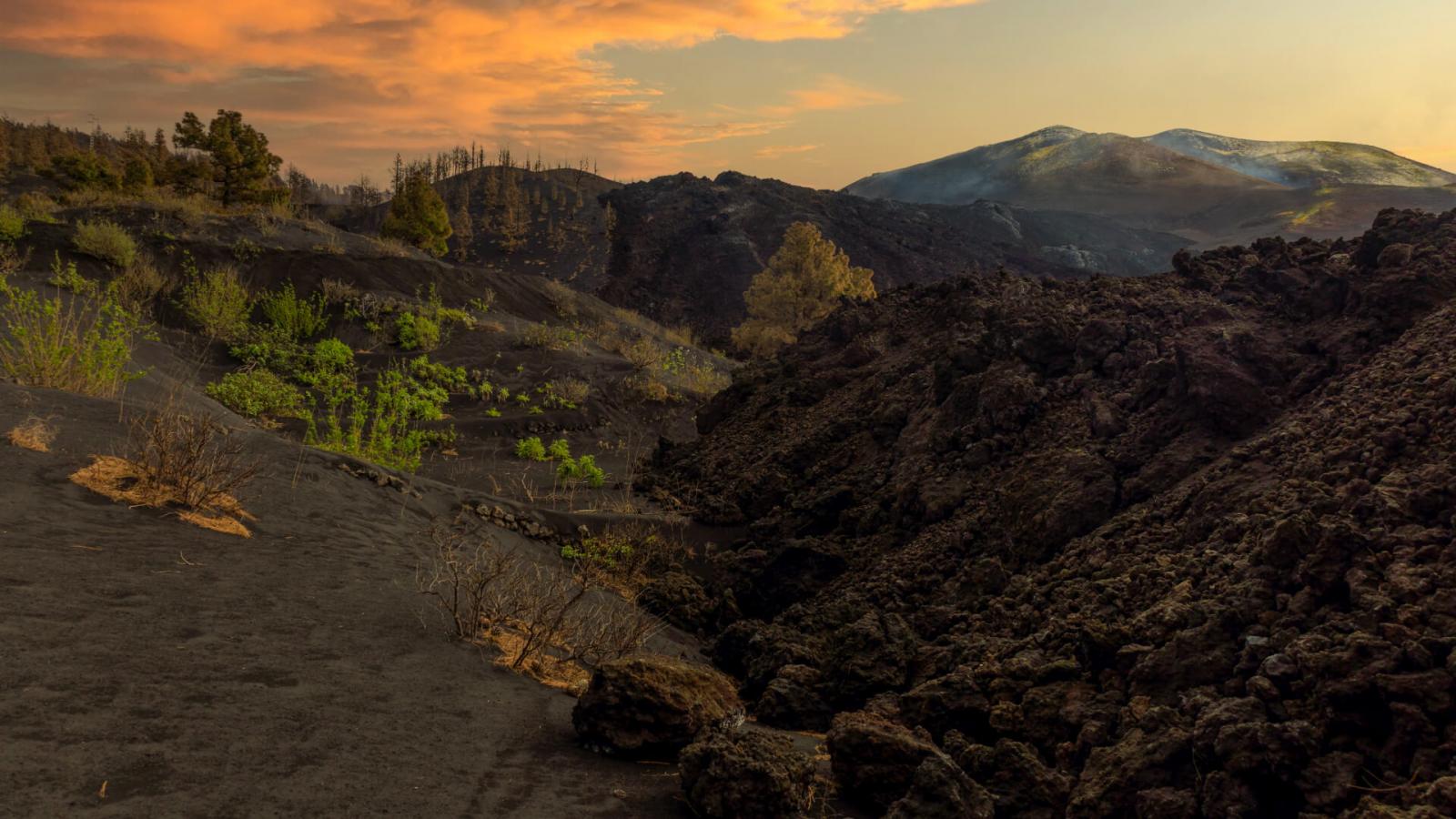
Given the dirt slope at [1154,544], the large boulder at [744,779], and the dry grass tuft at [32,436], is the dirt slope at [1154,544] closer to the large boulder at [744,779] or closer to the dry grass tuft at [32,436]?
the large boulder at [744,779]

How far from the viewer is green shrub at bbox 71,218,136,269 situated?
19.2 m

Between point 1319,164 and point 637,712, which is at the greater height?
point 1319,164

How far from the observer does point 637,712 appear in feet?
12.6

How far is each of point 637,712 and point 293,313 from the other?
1888 cm

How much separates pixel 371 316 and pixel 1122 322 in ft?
57.2

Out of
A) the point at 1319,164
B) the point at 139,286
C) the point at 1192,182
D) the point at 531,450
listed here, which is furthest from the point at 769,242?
the point at 1319,164

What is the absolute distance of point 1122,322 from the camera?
8.27 m

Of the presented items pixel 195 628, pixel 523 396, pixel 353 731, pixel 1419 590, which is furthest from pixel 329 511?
pixel 523 396

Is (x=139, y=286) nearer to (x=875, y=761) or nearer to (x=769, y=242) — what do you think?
(x=875, y=761)

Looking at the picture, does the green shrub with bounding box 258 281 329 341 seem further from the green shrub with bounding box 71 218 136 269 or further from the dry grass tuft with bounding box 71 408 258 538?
the dry grass tuft with bounding box 71 408 258 538

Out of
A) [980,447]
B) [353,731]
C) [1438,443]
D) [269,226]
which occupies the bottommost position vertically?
[353,731]

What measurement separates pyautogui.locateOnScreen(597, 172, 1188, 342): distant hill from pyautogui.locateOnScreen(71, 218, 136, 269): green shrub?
28.6 m

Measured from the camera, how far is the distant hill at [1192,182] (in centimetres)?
7931

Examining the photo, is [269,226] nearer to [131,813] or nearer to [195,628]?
[195,628]
